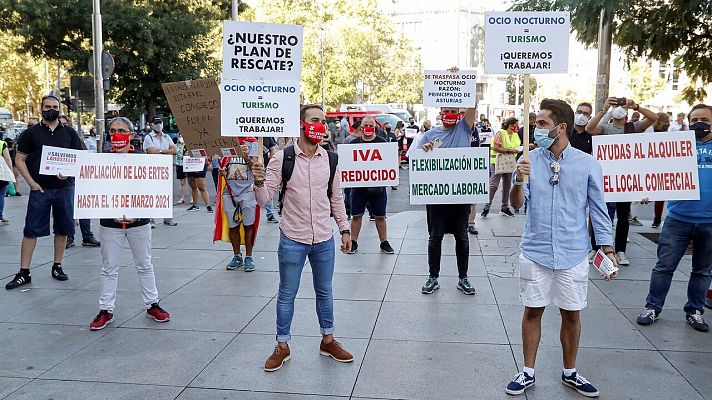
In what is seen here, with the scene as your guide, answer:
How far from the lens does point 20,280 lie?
6938 millimetres

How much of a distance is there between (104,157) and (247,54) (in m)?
1.60

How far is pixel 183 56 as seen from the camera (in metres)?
28.7

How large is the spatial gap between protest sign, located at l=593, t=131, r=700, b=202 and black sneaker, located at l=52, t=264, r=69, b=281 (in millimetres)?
5795

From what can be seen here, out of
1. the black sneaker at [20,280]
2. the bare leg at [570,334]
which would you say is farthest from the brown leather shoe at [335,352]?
the black sneaker at [20,280]

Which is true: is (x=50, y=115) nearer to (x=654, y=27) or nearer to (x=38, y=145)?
(x=38, y=145)

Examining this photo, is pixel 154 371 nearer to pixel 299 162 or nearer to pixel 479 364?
pixel 299 162

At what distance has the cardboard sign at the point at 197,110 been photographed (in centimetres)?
705

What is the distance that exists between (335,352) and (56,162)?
3929 millimetres

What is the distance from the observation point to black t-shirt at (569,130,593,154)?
7.88 m

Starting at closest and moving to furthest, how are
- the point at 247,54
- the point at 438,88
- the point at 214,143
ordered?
1. the point at 247,54
2. the point at 214,143
3. the point at 438,88

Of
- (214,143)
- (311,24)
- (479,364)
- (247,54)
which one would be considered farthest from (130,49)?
(479,364)

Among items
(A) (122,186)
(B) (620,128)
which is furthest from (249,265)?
(B) (620,128)

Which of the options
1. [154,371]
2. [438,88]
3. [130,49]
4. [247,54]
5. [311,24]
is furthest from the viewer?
[311,24]

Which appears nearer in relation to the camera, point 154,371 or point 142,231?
point 154,371
